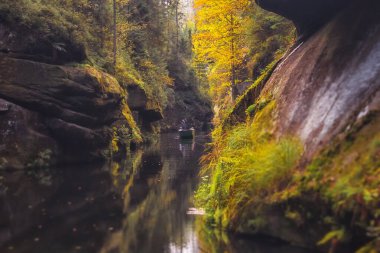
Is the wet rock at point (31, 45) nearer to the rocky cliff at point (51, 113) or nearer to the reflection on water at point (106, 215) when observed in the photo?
the rocky cliff at point (51, 113)

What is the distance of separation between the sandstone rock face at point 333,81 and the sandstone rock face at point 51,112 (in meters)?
11.9

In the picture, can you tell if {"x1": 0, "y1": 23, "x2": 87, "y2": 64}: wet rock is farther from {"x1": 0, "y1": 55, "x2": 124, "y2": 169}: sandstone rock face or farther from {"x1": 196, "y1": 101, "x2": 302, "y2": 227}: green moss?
{"x1": 196, "y1": 101, "x2": 302, "y2": 227}: green moss

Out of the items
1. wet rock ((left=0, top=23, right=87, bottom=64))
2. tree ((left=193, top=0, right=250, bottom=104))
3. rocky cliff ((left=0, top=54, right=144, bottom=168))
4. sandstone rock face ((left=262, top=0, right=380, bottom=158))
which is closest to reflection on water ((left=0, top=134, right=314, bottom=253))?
rocky cliff ((left=0, top=54, right=144, bottom=168))

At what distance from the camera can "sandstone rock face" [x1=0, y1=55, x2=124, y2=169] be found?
17.9m

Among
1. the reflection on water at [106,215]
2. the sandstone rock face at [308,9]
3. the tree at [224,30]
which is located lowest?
the reflection on water at [106,215]

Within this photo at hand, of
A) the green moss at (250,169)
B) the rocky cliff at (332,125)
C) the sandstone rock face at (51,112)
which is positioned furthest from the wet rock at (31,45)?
the rocky cliff at (332,125)

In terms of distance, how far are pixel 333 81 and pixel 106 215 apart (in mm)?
5981

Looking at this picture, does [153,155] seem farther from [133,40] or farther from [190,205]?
[133,40]

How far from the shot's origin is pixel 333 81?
27.1ft

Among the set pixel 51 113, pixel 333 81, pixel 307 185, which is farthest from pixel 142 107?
pixel 307 185

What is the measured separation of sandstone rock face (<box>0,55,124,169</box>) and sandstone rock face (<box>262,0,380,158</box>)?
39.0ft

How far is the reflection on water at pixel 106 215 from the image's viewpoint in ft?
25.8

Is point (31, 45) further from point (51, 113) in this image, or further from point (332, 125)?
point (332, 125)

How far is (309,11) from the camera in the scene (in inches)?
409
